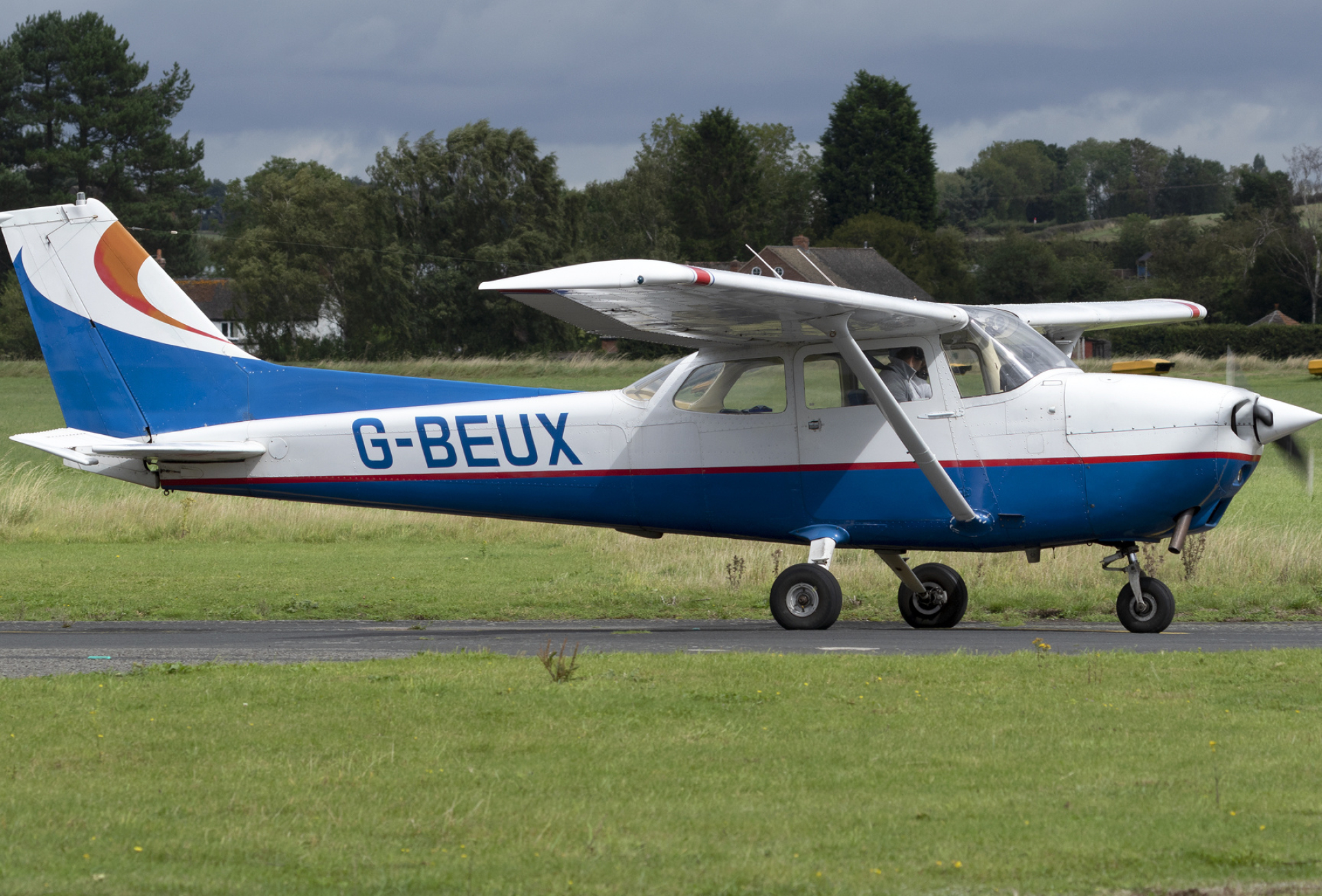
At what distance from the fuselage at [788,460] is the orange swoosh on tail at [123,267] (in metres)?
1.31

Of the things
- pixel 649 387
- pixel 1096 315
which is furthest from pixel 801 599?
pixel 1096 315

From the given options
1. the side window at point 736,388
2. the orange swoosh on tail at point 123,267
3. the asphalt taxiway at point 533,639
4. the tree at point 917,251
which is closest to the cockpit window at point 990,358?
the side window at point 736,388

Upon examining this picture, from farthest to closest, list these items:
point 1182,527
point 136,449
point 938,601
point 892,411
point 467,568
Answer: point 467,568 < point 136,449 < point 938,601 < point 892,411 < point 1182,527

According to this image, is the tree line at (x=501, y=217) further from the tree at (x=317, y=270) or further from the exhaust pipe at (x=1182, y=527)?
the exhaust pipe at (x=1182, y=527)

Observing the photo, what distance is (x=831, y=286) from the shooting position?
1152 centimetres

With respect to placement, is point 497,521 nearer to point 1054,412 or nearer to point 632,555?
point 632,555

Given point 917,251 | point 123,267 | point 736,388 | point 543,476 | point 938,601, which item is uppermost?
point 917,251

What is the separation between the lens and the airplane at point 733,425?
1152 cm

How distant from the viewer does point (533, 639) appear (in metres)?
11.9

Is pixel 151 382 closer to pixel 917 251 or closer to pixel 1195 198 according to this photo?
pixel 917 251

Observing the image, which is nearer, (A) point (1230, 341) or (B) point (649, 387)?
(B) point (649, 387)

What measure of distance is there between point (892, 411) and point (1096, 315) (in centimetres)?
411

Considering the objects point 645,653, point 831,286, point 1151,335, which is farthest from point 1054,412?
point 1151,335

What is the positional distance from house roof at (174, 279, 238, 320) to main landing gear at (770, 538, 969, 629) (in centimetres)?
9777
